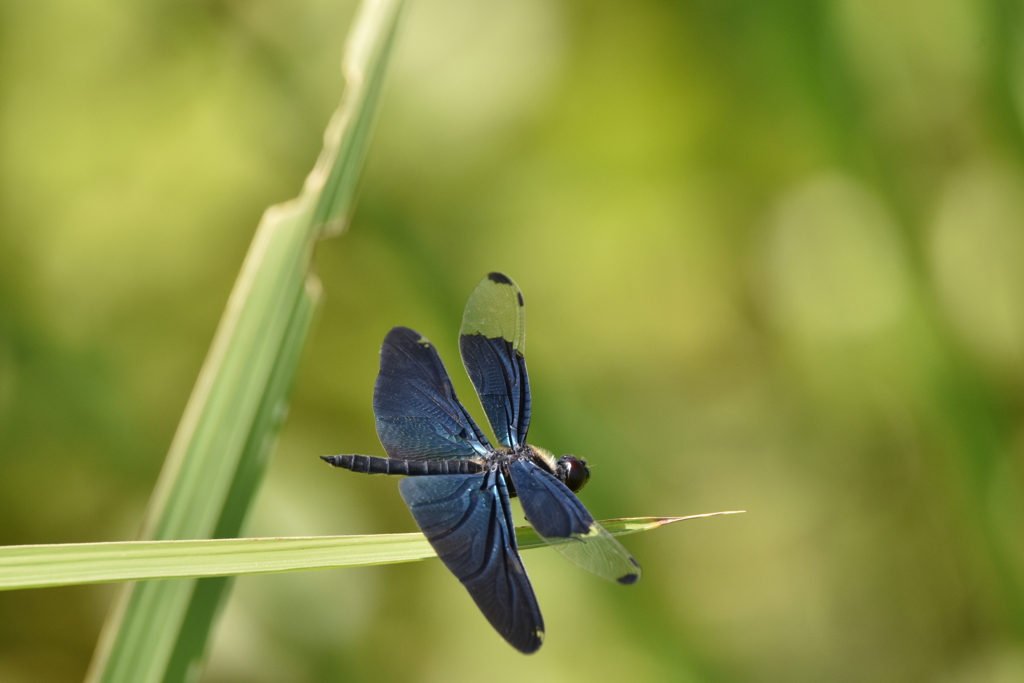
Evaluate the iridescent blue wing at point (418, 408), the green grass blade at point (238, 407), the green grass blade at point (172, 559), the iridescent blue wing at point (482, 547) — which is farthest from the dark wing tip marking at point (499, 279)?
the green grass blade at point (172, 559)

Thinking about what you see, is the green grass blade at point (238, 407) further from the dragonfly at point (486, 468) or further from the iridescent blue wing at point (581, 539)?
the iridescent blue wing at point (581, 539)

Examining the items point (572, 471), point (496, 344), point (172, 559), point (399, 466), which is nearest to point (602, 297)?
point (496, 344)

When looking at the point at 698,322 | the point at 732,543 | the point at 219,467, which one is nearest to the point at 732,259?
the point at 698,322

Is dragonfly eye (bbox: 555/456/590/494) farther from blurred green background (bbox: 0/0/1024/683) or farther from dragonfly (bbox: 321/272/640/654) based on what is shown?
blurred green background (bbox: 0/0/1024/683)

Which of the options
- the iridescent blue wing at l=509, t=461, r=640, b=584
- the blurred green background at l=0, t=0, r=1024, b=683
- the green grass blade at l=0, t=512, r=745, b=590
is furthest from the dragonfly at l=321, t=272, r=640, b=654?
the blurred green background at l=0, t=0, r=1024, b=683

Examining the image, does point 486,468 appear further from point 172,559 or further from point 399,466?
point 172,559
